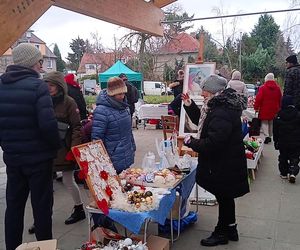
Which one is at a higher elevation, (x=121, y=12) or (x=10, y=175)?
(x=121, y=12)

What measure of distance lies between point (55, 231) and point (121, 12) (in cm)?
339

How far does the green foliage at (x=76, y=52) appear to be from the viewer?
58.8m

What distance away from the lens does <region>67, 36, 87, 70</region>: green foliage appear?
58781mm

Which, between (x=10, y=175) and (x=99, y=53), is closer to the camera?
(x=10, y=175)

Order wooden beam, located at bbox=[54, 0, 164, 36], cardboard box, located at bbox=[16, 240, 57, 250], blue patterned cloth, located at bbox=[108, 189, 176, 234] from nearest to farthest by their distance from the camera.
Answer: cardboard box, located at bbox=[16, 240, 57, 250] → blue patterned cloth, located at bbox=[108, 189, 176, 234] → wooden beam, located at bbox=[54, 0, 164, 36]

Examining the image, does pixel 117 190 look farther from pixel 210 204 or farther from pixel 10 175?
pixel 210 204

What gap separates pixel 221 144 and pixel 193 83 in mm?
2714

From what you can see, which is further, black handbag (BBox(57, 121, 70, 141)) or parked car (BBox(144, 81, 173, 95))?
parked car (BBox(144, 81, 173, 95))

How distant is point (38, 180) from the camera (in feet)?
9.52

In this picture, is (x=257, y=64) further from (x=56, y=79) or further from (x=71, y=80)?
(x=56, y=79)

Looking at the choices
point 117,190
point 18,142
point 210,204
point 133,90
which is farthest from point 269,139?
point 18,142

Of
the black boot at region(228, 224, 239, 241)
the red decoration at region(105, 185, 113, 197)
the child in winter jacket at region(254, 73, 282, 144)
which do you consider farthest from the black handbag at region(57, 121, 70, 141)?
the child in winter jacket at region(254, 73, 282, 144)

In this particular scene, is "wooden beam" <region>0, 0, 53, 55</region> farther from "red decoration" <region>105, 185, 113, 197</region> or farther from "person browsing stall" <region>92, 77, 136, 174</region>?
"red decoration" <region>105, 185, 113, 197</region>

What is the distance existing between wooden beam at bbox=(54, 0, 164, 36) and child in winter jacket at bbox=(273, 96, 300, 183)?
270 centimetres
